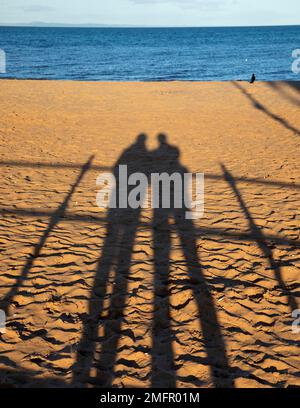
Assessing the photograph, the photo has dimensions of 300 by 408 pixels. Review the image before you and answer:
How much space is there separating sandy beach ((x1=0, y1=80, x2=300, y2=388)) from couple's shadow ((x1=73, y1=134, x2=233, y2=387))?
0.05ft

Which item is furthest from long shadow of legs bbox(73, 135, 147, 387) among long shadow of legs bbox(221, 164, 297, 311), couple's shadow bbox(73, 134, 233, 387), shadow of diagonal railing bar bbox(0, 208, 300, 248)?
long shadow of legs bbox(221, 164, 297, 311)

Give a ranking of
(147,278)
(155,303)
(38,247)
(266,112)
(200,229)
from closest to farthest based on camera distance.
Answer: (155,303)
(147,278)
(38,247)
(200,229)
(266,112)

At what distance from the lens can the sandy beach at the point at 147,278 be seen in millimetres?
3350

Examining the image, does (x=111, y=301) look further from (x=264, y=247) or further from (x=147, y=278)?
(x=264, y=247)

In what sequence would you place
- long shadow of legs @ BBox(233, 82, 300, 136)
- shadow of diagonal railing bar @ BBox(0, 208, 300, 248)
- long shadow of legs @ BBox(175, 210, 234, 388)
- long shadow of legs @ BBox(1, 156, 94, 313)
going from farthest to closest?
long shadow of legs @ BBox(233, 82, 300, 136)
shadow of diagonal railing bar @ BBox(0, 208, 300, 248)
long shadow of legs @ BBox(1, 156, 94, 313)
long shadow of legs @ BBox(175, 210, 234, 388)

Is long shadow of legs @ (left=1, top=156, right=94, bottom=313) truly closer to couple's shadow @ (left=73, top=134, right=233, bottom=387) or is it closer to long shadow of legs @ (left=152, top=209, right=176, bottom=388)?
couple's shadow @ (left=73, top=134, right=233, bottom=387)

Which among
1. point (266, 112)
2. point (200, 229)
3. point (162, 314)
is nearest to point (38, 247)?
point (162, 314)

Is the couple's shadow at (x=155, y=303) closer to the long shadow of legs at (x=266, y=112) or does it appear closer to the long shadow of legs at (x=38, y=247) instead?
the long shadow of legs at (x=38, y=247)

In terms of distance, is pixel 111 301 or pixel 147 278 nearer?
pixel 111 301

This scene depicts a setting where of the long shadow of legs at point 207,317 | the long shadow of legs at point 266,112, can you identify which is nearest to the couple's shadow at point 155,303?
the long shadow of legs at point 207,317

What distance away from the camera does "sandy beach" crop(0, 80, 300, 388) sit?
11.0 ft

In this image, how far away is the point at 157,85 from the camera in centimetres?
2247

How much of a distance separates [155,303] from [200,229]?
203cm

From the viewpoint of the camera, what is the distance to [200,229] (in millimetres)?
5914
